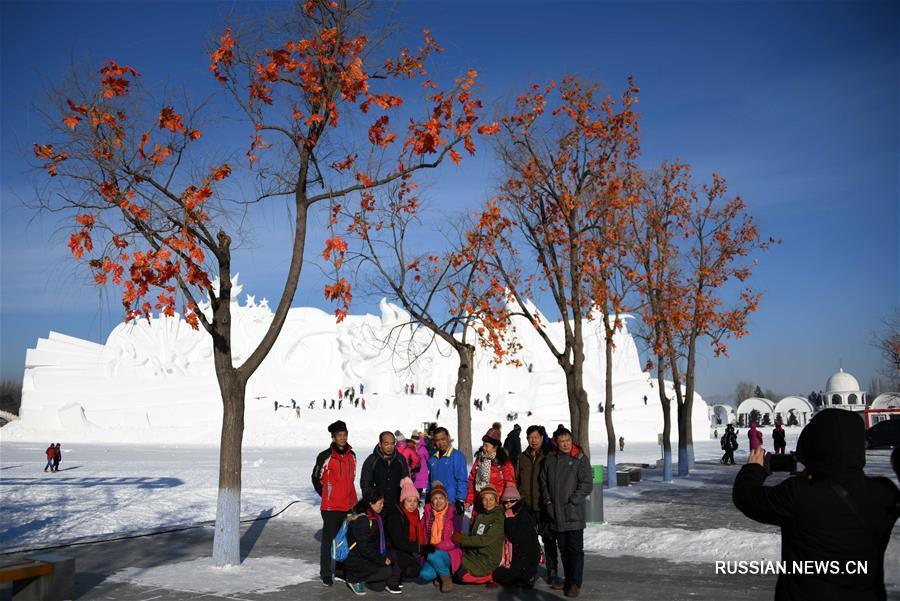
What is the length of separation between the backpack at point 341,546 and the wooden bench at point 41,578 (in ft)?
8.69

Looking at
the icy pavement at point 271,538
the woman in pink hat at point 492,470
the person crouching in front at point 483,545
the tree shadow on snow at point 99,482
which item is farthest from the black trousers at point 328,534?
the tree shadow on snow at point 99,482

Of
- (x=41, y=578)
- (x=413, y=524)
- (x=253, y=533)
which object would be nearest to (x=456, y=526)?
(x=413, y=524)

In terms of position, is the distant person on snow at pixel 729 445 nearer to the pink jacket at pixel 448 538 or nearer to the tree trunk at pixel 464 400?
the tree trunk at pixel 464 400

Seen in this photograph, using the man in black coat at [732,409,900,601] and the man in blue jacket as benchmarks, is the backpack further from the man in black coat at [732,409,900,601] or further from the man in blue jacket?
the man in black coat at [732,409,900,601]

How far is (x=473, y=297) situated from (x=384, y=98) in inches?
288

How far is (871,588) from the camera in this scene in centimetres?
370

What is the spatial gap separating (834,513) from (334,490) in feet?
21.3

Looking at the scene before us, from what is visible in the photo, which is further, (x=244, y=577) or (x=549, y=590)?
(x=244, y=577)

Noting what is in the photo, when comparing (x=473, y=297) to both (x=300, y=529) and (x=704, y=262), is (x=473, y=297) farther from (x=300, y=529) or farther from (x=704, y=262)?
(x=704, y=262)

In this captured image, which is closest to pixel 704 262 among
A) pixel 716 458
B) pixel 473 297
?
pixel 473 297

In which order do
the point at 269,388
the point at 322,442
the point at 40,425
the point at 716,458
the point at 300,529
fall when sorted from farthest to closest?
the point at 269,388, the point at 40,425, the point at 322,442, the point at 716,458, the point at 300,529

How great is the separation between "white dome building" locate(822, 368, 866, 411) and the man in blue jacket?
7430 centimetres

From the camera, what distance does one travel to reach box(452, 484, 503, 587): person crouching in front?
877 cm

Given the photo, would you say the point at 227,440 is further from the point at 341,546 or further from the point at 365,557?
the point at 365,557
